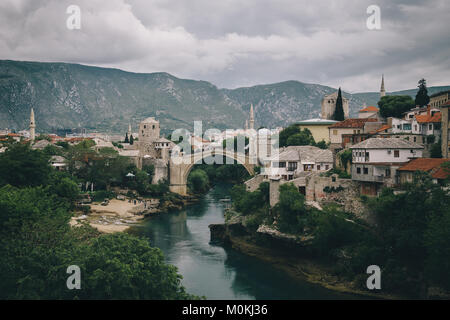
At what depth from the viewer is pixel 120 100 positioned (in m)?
180

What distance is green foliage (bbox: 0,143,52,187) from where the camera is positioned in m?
33.3

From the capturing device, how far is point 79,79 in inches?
6885

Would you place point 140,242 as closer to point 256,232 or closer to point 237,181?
point 256,232

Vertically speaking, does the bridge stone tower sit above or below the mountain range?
below

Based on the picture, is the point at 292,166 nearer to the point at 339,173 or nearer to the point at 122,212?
the point at 339,173

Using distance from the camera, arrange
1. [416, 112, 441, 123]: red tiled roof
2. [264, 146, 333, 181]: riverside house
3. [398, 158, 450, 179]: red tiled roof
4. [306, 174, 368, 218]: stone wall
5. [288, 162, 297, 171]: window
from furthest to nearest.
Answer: [288, 162, 297, 171]: window → [264, 146, 333, 181]: riverside house → [416, 112, 441, 123]: red tiled roof → [306, 174, 368, 218]: stone wall → [398, 158, 450, 179]: red tiled roof

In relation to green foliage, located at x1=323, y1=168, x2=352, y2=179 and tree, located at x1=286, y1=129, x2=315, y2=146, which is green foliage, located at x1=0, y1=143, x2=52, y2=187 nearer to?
tree, located at x1=286, y1=129, x2=315, y2=146

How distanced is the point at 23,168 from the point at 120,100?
151m

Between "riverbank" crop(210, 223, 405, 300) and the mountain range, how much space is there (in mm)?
124903

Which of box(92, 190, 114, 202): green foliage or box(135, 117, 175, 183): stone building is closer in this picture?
box(92, 190, 114, 202): green foliage

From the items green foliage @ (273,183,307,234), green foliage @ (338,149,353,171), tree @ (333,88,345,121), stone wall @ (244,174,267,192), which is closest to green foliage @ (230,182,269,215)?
stone wall @ (244,174,267,192)

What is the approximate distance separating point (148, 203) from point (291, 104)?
498ft

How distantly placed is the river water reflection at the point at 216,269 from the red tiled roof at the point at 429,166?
788 centimetres

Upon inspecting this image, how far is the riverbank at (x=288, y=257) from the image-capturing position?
21.8 meters
